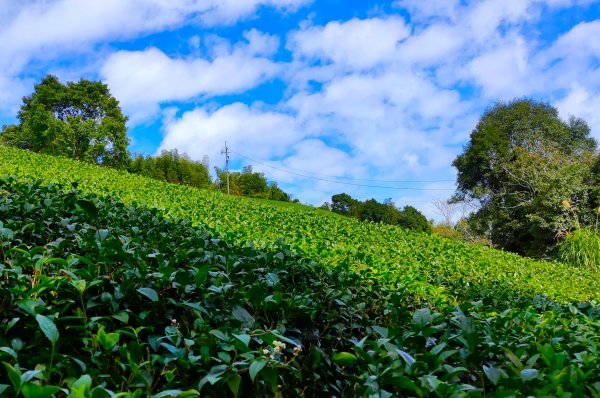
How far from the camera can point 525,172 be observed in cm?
1845

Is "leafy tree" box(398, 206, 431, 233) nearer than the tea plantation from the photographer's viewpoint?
No

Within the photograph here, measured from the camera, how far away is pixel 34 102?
30.4m

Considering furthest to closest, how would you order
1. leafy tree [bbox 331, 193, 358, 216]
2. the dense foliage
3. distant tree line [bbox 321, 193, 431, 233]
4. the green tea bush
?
leafy tree [bbox 331, 193, 358, 216], the dense foliage, distant tree line [bbox 321, 193, 431, 233], the green tea bush

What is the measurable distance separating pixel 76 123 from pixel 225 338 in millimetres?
31226

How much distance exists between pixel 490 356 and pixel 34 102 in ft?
114

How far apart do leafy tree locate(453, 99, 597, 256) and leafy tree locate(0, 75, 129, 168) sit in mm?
20932

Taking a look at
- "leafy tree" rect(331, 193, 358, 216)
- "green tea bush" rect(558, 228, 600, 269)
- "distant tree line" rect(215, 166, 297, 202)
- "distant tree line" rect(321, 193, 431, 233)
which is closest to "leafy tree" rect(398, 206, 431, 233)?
"distant tree line" rect(321, 193, 431, 233)

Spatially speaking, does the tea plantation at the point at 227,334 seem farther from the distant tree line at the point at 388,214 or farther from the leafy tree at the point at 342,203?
the leafy tree at the point at 342,203

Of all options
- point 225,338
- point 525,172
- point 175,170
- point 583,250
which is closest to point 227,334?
point 225,338

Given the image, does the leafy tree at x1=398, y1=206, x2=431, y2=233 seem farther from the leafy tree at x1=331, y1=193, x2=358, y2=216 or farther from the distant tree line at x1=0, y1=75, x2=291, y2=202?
the distant tree line at x1=0, y1=75, x2=291, y2=202

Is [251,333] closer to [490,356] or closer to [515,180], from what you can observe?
[490,356]

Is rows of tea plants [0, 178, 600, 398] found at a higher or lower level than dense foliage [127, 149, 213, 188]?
lower

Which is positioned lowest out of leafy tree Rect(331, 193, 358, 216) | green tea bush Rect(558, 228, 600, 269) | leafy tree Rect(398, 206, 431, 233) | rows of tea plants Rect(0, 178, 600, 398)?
rows of tea plants Rect(0, 178, 600, 398)

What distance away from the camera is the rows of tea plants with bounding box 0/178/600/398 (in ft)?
3.80
